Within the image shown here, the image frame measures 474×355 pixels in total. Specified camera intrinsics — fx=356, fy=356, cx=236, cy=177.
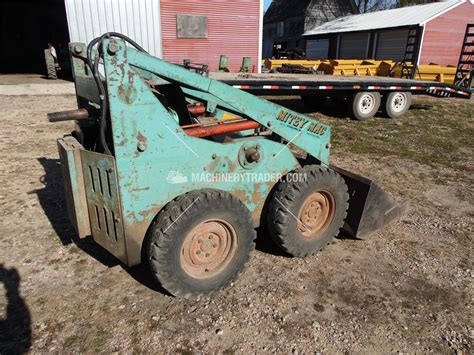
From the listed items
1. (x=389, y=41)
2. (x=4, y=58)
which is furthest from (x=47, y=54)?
(x=389, y=41)

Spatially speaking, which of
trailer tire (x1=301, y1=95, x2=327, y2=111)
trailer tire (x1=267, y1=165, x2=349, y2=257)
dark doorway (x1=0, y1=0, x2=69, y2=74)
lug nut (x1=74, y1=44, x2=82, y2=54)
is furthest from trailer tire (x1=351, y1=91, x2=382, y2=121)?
dark doorway (x1=0, y1=0, x2=69, y2=74)

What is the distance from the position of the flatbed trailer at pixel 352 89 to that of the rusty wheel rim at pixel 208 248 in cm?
540

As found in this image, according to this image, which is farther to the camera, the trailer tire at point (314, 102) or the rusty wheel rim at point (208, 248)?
the trailer tire at point (314, 102)

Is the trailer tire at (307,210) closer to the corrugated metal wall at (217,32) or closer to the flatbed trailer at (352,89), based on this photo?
the flatbed trailer at (352,89)

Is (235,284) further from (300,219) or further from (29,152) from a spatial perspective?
(29,152)

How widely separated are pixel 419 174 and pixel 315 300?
3.96 meters

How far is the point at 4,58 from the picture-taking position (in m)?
27.5

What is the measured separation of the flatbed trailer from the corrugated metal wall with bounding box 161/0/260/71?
6.80m

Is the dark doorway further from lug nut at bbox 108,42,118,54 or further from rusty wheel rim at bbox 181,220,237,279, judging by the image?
rusty wheel rim at bbox 181,220,237,279

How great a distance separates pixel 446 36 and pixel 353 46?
21.1 feet

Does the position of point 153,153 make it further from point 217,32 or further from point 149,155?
point 217,32

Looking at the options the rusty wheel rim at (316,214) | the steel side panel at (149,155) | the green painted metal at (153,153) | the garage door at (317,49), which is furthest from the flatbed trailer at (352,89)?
the garage door at (317,49)

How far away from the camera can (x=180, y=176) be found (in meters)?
2.63

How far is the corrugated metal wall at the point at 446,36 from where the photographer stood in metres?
21.5
